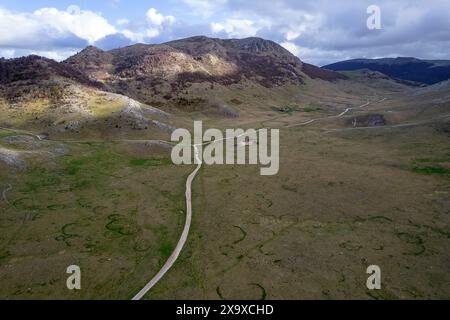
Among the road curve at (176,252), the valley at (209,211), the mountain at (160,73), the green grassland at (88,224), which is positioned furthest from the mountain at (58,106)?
the road curve at (176,252)

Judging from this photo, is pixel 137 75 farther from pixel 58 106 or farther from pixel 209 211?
pixel 209 211

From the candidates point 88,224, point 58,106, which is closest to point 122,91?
point 58,106

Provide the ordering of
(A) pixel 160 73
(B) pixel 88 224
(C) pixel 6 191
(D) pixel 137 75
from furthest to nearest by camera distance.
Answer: (D) pixel 137 75, (A) pixel 160 73, (C) pixel 6 191, (B) pixel 88 224

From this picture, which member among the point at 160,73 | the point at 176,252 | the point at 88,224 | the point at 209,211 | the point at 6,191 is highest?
the point at 160,73

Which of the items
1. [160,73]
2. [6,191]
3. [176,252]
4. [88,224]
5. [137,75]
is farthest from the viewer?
[137,75]

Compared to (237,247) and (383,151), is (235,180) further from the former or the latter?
(383,151)

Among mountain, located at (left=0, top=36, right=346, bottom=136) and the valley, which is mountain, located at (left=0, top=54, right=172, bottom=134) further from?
the valley

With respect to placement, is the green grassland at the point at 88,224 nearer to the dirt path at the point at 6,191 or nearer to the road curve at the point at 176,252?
the dirt path at the point at 6,191

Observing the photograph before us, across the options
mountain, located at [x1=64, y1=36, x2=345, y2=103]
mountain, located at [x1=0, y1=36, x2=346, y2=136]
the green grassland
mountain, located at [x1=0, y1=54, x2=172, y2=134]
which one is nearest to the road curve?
the green grassland

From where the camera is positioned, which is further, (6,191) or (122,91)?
(122,91)

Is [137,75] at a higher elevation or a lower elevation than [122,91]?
higher
